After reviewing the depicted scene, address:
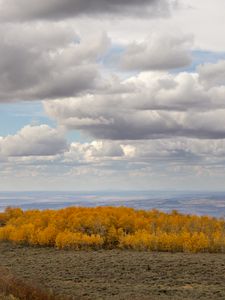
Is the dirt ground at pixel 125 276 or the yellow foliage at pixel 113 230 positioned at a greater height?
the yellow foliage at pixel 113 230

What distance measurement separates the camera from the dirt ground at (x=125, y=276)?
51750 mm

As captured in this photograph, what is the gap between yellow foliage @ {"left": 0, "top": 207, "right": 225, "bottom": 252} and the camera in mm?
109500

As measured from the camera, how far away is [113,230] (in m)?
122

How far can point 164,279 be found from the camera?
205 feet

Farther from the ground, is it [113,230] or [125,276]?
[113,230]

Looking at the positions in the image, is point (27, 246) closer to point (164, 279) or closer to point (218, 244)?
point (218, 244)

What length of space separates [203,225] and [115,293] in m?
99.2

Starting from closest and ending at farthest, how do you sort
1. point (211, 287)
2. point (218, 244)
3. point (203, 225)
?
point (211, 287) < point (218, 244) < point (203, 225)

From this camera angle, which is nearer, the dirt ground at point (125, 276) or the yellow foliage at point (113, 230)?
the dirt ground at point (125, 276)

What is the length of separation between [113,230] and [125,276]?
5691 centimetres

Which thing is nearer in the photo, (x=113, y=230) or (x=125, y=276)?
(x=125, y=276)

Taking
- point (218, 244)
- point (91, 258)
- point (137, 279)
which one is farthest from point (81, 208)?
point (137, 279)

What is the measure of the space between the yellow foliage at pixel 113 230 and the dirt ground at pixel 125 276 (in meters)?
24.5

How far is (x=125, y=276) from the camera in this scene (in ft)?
214
